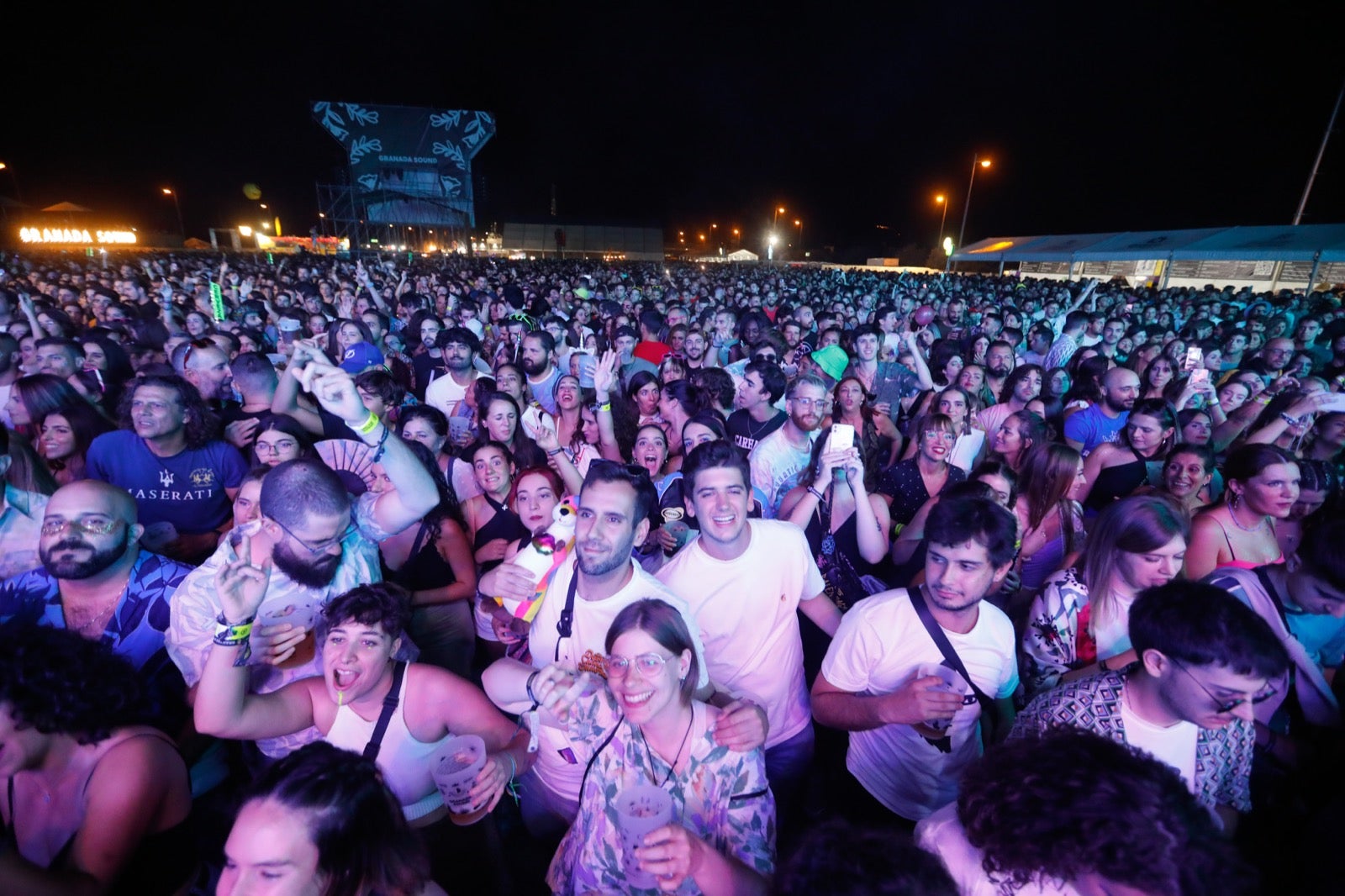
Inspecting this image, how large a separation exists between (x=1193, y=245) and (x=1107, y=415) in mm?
25018

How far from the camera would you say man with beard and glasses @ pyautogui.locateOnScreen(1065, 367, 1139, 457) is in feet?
15.6

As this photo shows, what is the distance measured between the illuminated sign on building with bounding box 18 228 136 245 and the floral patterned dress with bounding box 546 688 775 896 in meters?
65.3

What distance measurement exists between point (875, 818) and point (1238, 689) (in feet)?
4.46

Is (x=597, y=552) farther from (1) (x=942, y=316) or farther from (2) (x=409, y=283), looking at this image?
(2) (x=409, y=283)

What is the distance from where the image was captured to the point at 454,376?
5.77 metres

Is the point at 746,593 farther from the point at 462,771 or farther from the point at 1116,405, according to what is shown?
the point at 1116,405

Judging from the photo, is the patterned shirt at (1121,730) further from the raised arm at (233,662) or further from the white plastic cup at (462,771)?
the raised arm at (233,662)

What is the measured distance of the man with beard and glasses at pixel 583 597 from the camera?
7.11 ft

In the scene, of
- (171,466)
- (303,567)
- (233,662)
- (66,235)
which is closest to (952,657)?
(233,662)

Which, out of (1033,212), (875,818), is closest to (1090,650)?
(875,818)

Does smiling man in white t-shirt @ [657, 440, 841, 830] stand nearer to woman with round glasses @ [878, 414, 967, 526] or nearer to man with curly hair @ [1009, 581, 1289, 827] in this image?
man with curly hair @ [1009, 581, 1289, 827]

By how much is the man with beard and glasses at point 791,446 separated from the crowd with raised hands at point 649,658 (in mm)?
25

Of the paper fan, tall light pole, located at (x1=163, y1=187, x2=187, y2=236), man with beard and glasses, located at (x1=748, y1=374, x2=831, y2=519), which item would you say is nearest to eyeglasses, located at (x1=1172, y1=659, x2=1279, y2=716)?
man with beard and glasses, located at (x1=748, y1=374, x2=831, y2=519)

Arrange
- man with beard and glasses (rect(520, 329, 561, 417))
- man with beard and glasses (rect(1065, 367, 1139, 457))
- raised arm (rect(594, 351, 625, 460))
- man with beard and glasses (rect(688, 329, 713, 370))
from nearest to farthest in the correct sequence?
raised arm (rect(594, 351, 625, 460)), man with beard and glasses (rect(1065, 367, 1139, 457)), man with beard and glasses (rect(520, 329, 561, 417)), man with beard and glasses (rect(688, 329, 713, 370))
